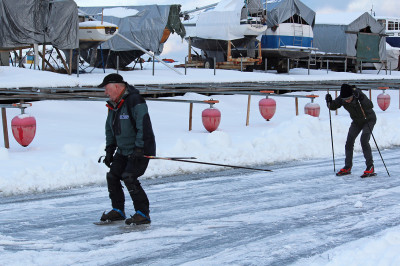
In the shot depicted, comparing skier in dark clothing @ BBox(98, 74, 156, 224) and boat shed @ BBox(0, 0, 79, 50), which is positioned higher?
boat shed @ BBox(0, 0, 79, 50)

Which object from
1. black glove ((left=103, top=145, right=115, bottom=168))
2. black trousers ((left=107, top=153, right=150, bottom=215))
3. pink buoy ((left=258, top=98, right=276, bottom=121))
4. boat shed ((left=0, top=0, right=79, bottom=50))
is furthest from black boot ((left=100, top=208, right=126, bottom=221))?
boat shed ((left=0, top=0, right=79, bottom=50))

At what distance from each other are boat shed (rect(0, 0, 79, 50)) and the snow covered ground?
25.3 feet

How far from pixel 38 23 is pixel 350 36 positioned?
25.8 meters

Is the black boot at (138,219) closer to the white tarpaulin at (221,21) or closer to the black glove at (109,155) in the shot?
the black glove at (109,155)

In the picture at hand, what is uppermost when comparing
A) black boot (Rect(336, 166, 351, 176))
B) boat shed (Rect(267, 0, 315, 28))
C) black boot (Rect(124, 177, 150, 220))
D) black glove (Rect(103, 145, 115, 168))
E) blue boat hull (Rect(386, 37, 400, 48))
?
boat shed (Rect(267, 0, 315, 28))

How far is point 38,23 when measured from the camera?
25188mm

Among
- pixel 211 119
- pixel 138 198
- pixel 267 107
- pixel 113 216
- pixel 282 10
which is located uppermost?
pixel 282 10

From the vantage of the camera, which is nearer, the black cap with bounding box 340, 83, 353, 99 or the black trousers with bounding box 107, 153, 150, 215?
the black trousers with bounding box 107, 153, 150, 215

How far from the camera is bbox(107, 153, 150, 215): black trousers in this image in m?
6.67

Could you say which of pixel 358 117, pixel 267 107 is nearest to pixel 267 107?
pixel 267 107

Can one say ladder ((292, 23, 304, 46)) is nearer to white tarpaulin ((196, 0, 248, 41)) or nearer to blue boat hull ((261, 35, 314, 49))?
blue boat hull ((261, 35, 314, 49))

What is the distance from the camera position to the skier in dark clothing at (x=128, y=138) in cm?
655

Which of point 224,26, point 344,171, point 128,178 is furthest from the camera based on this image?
point 224,26

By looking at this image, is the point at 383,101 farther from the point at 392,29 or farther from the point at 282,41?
the point at 392,29
